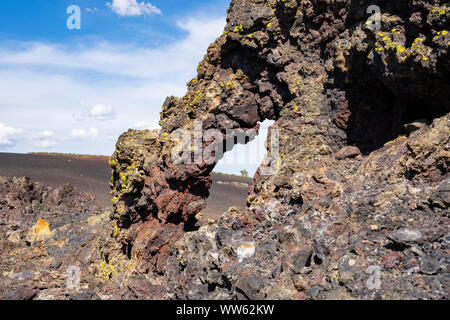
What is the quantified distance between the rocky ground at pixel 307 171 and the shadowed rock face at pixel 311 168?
0.04 metres

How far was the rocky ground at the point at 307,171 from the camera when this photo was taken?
660cm

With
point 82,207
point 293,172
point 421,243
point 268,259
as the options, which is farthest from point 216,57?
point 82,207

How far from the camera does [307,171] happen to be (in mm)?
10172

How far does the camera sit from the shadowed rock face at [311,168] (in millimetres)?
6598

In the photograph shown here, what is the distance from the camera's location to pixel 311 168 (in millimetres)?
10477

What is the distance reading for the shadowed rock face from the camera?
21.6 feet

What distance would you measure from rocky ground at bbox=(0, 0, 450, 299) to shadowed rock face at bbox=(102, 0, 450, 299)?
4cm

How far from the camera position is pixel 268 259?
7.70 meters

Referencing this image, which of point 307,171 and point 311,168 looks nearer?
point 307,171

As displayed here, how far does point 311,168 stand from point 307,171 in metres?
0.37

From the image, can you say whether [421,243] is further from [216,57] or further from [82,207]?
[82,207]

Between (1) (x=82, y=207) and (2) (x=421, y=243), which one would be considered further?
(1) (x=82, y=207)

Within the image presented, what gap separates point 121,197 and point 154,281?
11.2 ft

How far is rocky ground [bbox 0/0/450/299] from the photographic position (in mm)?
6598
